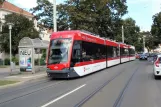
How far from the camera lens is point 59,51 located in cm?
2014

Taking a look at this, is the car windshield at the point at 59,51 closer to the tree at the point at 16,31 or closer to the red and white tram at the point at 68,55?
the red and white tram at the point at 68,55

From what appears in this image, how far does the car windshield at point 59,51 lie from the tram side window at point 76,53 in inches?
16.5

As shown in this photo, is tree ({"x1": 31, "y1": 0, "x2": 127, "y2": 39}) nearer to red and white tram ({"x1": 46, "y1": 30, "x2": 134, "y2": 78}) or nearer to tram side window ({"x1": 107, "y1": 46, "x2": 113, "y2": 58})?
tram side window ({"x1": 107, "y1": 46, "x2": 113, "y2": 58})

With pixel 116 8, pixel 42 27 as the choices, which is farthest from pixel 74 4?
pixel 116 8

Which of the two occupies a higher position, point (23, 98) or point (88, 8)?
point (88, 8)

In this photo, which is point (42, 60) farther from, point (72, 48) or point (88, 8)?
point (72, 48)

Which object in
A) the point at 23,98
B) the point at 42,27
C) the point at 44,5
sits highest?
the point at 44,5

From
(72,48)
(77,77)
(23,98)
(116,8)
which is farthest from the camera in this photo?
(116,8)

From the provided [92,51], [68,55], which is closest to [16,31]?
[92,51]

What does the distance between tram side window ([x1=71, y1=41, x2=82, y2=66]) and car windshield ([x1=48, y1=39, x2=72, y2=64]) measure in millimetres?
420

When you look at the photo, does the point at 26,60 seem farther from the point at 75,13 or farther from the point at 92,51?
the point at 75,13

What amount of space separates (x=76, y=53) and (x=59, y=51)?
113 centimetres

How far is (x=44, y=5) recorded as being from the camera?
38250mm

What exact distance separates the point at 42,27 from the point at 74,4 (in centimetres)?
515
